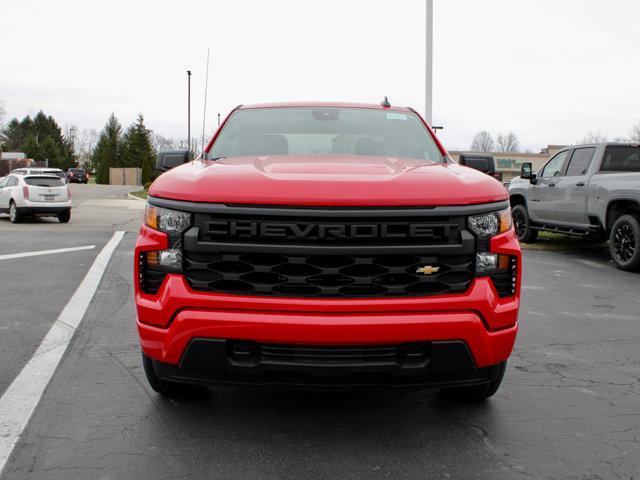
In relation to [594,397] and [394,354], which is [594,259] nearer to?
[594,397]

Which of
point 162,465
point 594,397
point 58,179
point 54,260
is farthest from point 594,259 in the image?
point 58,179

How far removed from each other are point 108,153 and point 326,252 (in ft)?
323

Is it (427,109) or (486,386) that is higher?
(427,109)

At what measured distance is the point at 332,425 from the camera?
3.46 meters

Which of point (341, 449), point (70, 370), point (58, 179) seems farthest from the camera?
point (58, 179)

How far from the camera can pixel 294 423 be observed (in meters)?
3.48

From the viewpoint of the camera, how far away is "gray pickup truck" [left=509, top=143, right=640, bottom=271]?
9.63 metres

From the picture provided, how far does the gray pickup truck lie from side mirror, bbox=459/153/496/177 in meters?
5.54

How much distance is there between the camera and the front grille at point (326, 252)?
3.00 m

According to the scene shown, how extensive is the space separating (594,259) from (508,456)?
9.07m

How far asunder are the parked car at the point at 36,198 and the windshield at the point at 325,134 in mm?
16247

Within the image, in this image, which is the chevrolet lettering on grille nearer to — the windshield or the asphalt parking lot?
the asphalt parking lot

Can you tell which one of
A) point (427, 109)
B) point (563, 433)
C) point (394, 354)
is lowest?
point (563, 433)

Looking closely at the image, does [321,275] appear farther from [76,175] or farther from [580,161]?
[76,175]
